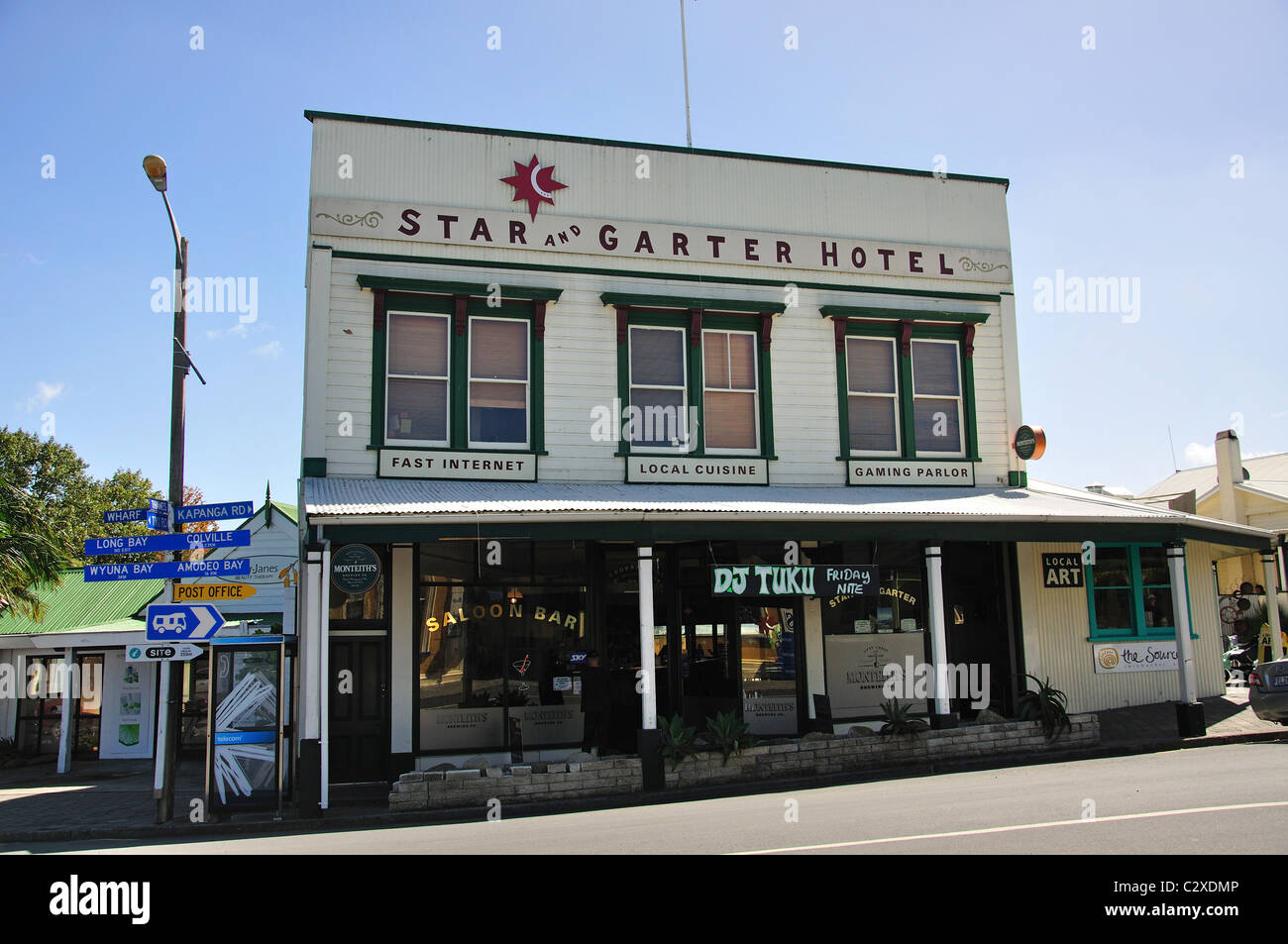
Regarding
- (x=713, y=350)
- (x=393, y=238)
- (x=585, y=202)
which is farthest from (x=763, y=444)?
(x=393, y=238)

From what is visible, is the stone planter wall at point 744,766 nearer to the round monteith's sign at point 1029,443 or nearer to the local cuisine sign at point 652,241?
the round monteith's sign at point 1029,443

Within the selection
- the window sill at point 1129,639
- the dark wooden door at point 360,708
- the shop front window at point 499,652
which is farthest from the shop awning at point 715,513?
the dark wooden door at point 360,708

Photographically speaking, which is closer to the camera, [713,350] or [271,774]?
[271,774]

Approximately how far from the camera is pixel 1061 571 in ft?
51.0

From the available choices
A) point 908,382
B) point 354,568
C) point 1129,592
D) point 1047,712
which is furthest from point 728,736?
point 1129,592

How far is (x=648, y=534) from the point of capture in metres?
11.6

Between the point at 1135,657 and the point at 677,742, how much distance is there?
8642 mm

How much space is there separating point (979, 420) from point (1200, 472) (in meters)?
26.8

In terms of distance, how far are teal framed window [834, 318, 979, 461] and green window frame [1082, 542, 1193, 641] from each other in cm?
285

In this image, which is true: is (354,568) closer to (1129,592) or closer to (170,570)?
(170,570)

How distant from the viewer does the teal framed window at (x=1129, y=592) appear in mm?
15688

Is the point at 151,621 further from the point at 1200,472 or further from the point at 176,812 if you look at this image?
the point at 1200,472

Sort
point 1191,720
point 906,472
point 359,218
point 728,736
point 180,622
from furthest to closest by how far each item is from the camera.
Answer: point 906,472 < point 359,218 < point 1191,720 < point 728,736 < point 180,622

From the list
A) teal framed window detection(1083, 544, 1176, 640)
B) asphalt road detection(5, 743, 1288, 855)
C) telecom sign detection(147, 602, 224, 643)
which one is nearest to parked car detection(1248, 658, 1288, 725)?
asphalt road detection(5, 743, 1288, 855)
